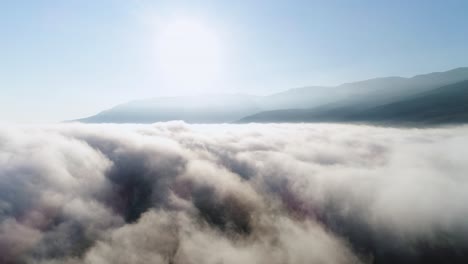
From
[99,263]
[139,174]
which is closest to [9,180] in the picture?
[99,263]

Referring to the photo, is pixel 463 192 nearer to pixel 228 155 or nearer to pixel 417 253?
pixel 417 253

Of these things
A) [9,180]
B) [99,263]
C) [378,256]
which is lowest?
[378,256]

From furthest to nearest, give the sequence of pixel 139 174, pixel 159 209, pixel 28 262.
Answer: pixel 139 174
pixel 159 209
pixel 28 262

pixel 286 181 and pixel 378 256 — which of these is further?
pixel 286 181

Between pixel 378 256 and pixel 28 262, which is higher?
pixel 28 262

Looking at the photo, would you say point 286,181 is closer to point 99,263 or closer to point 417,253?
point 417,253

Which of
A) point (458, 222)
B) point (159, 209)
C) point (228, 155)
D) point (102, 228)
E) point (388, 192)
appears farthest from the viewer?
point (228, 155)

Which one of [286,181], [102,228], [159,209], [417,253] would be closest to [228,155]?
[286,181]

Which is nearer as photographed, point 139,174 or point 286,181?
point 286,181

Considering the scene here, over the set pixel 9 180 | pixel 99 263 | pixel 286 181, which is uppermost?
pixel 9 180
